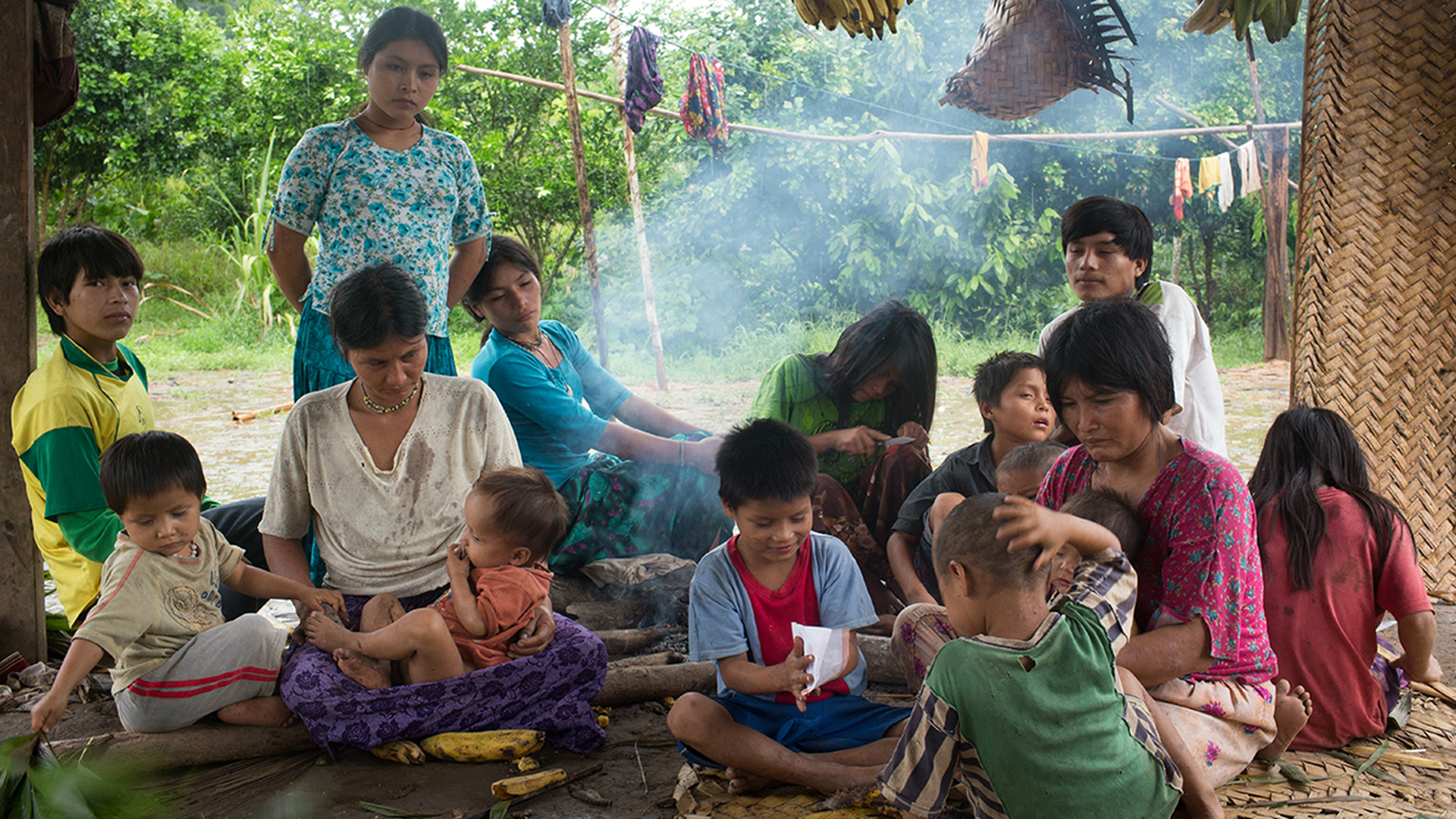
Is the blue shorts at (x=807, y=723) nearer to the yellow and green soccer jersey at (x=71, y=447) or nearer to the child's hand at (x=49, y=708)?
the child's hand at (x=49, y=708)

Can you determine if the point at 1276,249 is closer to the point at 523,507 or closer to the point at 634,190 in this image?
the point at 634,190

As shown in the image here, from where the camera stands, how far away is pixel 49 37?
10.1 ft

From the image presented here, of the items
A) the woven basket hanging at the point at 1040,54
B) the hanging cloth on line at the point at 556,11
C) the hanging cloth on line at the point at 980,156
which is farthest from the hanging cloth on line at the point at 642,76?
the woven basket hanging at the point at 1040,54

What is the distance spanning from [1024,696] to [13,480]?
307 cm

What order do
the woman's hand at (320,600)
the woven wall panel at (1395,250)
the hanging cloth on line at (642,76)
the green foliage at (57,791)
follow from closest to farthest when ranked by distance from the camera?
the green foliage at (57,791) < the woman's hand at (320,600) < the woven wall panel at (1395,250) < the hanging cloth on line at (642,76)

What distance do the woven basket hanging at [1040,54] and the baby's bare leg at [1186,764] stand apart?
2.43 metres

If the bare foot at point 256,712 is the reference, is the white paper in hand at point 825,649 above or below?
above

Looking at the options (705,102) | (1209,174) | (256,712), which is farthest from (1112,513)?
(1209,174)

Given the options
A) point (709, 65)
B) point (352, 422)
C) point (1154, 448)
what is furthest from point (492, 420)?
point (709, 65)

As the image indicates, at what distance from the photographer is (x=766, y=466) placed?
7.53 feet

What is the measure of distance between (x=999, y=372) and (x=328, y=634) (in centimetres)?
218

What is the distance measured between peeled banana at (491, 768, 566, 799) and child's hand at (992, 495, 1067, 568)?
1279 millimetres

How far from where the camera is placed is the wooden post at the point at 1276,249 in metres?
9.36

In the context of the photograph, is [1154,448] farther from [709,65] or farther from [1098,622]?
[709,65]
